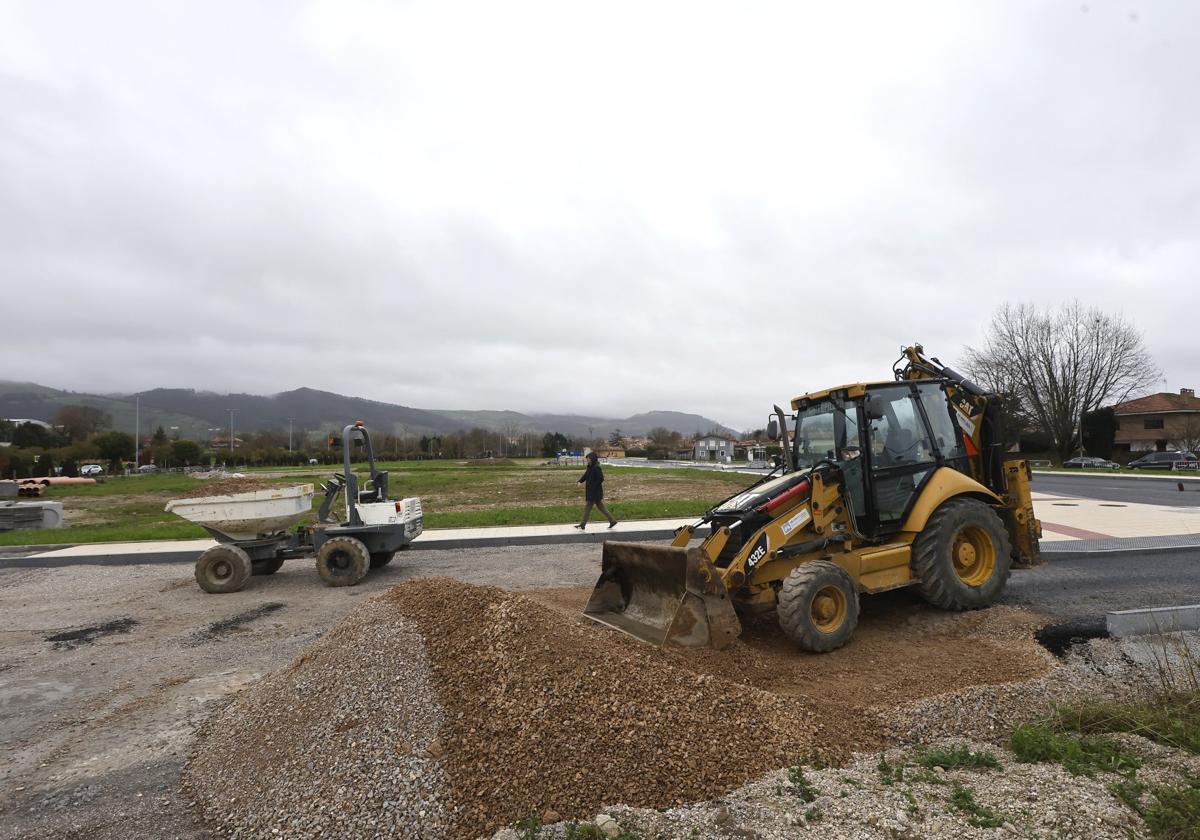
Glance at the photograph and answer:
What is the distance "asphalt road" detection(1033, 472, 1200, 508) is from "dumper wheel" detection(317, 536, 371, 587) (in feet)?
63.0

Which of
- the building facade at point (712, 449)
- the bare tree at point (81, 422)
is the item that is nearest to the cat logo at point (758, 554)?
the building facade at point (712, 449)

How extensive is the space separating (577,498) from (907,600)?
17.5 m

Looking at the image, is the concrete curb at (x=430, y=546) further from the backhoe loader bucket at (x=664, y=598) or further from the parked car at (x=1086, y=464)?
the parked car at (x=1086, y=464)

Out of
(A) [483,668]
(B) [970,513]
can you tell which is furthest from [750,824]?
(B) [970,513]

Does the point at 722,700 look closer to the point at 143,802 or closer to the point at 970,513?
the point at 143,802

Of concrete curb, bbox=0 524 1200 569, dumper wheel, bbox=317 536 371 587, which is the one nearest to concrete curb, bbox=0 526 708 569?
concrete curb, bbox=0 524 1200 569

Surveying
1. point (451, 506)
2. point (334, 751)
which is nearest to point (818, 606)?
point (334, 751)

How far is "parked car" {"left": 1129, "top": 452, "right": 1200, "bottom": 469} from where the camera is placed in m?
40.8

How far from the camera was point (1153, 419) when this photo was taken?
6303 cm

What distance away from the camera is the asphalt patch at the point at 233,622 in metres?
7.11

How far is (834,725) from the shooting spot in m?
3.94

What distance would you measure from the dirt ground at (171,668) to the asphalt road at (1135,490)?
16.3 metres

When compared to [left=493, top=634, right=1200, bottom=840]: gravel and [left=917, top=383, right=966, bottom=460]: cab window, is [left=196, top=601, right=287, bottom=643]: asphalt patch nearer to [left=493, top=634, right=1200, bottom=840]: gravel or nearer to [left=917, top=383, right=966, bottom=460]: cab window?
[left=493, top=634, right=1200, bottom=840]: gravel

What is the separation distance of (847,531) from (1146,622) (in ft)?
8.34
